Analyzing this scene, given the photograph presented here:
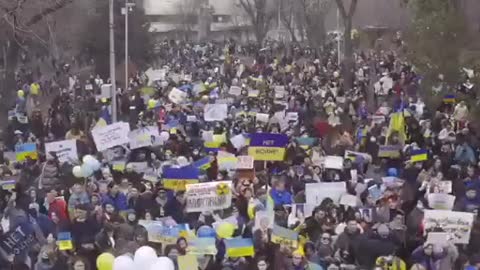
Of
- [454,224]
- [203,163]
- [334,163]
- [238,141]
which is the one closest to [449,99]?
[238,141]

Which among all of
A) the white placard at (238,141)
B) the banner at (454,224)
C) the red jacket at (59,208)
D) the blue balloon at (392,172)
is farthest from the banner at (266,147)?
the banner at (454,224)

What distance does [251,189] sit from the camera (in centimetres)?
1288

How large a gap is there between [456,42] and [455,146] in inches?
229

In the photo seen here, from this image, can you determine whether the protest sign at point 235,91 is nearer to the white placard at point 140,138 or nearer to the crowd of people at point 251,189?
the crowd of people at point 251,189

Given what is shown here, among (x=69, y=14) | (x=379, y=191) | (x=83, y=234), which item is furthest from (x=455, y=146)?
(x=69, y=14)

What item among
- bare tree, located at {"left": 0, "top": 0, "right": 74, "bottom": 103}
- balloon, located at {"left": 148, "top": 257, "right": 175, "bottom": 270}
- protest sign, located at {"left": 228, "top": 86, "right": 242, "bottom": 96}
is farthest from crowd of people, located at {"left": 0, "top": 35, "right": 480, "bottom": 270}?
protest sign, located at {"left": 228, "top": 86, "right": 242, "bottom": 96}

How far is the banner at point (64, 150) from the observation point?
15.6m

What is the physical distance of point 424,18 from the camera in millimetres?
21906

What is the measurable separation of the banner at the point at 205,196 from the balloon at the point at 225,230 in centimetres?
102

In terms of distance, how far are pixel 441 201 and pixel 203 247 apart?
3398 millimetres

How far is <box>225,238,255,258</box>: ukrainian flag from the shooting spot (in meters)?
10.5

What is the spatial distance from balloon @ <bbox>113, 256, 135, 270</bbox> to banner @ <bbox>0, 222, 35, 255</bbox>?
1908 mm

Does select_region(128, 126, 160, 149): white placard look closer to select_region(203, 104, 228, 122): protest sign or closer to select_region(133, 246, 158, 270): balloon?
select_region(203, 104, 228, 122): protest sign

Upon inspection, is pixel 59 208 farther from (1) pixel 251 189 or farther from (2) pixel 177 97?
(2) pixel 177 97
